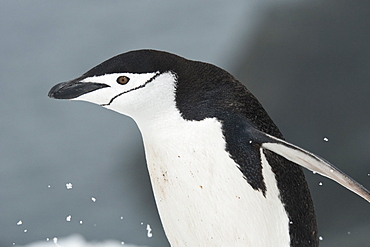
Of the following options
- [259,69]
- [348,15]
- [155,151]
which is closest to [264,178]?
[155,151]

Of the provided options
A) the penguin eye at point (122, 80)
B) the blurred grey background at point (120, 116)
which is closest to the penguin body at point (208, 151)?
the penguin eye at point (122, 80)

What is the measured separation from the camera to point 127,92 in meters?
0.82

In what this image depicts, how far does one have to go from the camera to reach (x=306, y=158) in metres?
0.82

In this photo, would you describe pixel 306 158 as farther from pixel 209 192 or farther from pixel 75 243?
pixel 75 243

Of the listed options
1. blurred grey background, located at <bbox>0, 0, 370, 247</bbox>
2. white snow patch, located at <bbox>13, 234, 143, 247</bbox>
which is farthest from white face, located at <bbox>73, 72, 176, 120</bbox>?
white snow patch, located at <bbox>13, 234, 143, 247</bbox>

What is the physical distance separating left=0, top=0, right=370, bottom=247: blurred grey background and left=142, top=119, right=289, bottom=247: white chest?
1.14m

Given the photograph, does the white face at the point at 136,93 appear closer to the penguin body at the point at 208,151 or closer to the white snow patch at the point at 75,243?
the penguin body at the point at 208,151

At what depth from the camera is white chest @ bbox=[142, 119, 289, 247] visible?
0.86 metres

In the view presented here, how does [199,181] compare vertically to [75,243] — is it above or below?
above

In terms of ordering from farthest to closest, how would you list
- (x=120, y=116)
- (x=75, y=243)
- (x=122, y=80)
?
(x=120, y=116) < (x=75, y=243) < (x=122, y=80)

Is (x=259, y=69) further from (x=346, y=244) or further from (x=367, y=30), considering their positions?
(x=346, y=244)

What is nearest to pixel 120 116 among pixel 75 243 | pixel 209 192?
pixel 75 243

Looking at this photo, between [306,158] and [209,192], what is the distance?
0.15 metres

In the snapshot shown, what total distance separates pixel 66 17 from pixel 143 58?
140 cm
